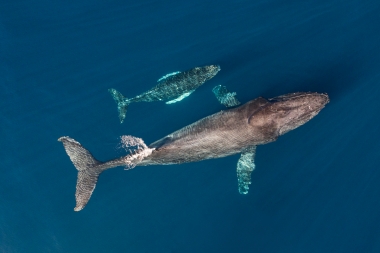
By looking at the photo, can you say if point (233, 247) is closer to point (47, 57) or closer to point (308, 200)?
point (308, 200)

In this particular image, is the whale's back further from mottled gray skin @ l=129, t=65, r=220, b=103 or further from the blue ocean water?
mottled gray skin @ l=129, t=65, r=220, b=103

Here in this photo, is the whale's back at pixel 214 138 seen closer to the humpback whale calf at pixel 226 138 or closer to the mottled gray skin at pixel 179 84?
the humpback whale calf at pixel 226 138

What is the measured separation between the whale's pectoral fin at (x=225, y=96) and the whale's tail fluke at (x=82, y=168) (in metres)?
5.10

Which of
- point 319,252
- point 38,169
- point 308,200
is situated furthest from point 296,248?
point 38,169

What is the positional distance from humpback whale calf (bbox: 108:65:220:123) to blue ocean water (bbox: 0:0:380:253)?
316 mm

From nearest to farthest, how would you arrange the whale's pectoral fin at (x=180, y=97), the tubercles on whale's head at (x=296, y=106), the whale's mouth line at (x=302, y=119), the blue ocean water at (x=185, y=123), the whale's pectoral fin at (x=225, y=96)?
the tubercles on whale's head at (x=296, y=106) → the whale's mouth line at (x=302, y=119) → the whale's pectoral fin at (x=225, y=96) → the blue ocean water at (x=185, y=123) → the whale's pectoral fin at (x=180, y=97)

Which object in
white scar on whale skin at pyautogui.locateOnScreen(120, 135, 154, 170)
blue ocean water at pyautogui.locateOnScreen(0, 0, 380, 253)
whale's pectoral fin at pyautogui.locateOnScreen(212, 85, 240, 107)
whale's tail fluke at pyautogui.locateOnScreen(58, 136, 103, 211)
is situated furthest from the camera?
blue ocean water at pyautogui.locateOnScreen(0, 0, 380, 253)

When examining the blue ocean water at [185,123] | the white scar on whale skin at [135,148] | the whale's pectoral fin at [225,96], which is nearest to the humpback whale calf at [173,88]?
the blue ocean water at [185,123]

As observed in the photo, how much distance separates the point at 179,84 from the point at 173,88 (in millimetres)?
282

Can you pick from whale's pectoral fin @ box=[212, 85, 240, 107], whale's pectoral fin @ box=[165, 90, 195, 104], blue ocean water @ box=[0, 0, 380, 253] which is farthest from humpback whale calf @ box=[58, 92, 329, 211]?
whale's pectoral fin @ box=[165, 90, 195, 104]

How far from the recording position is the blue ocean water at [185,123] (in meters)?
13.9

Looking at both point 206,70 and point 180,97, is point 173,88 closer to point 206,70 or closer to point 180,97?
point 180,97

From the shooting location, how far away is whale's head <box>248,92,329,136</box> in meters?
12.2

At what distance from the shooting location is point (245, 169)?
14.1 m
